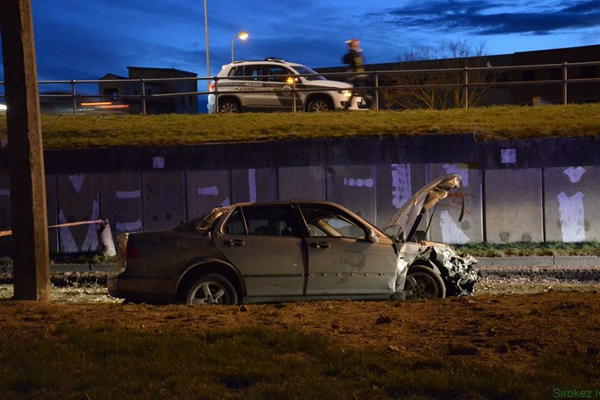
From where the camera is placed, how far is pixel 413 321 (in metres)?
7.64

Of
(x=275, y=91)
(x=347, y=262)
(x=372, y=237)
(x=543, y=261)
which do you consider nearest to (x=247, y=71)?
(x=275, y=91)

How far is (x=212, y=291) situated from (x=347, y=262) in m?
1.64

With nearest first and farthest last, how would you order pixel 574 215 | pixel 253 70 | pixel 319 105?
pixel 574 215, pixel 319 105, pixel 253 70

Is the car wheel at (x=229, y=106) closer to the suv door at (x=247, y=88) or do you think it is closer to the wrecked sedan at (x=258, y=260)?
the suv door at (x=247, y=88)

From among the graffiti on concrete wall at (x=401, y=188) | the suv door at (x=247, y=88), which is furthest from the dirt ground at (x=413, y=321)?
the suv door at (x=247, y=88)

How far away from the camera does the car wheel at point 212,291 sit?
30.8 ft

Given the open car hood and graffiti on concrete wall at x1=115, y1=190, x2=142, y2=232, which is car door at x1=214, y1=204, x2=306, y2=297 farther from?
graffiti on concrete wall at x1=115, y1=190, x2=142, y2=232

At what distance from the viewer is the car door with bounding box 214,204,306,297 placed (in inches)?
374

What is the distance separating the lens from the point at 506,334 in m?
6.84

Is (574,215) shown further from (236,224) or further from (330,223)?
(236,224)

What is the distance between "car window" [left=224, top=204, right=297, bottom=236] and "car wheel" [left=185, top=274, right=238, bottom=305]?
0.62 m

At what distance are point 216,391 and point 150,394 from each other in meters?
0.44

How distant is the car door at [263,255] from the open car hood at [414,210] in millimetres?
1851

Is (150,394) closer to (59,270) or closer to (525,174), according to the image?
(59,270)
